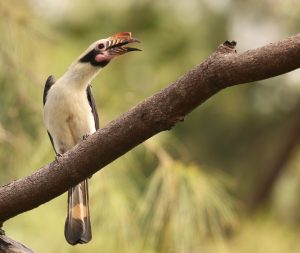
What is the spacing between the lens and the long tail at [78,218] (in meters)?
1.57

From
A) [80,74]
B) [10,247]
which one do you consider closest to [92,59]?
[80,74]

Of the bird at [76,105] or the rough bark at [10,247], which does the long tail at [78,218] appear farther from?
the rough bark at [10,247]

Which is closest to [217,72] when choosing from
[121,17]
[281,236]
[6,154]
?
[6,154]

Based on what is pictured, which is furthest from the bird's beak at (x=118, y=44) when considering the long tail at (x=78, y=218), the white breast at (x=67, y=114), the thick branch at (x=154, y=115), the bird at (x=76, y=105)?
the thick branch at (x=154, y=115)

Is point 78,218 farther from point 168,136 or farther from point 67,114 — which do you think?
point 168,136

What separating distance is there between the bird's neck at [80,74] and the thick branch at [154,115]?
467mm

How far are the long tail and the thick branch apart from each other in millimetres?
249

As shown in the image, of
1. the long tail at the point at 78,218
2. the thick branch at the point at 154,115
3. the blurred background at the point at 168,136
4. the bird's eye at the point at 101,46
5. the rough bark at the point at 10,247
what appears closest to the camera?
the thick branch at the point at 154,115

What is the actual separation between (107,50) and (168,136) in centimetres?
64

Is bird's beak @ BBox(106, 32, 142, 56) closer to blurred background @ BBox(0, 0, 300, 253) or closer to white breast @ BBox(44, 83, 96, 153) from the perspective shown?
white breast @ BBox(44, 83, 96, 153)

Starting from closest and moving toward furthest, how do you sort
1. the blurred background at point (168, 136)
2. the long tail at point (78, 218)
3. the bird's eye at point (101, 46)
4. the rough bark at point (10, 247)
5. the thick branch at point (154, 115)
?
the thick branch at point (154, 115), the rough bark at point (10, 247), the long tail at point (78, 218), the bird's eye at point (101, 46), the blurred background at point (168, 136)

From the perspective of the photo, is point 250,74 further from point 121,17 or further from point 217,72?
point 121,17

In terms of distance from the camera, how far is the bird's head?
5.37 ft

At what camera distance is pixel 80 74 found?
1763 mm
